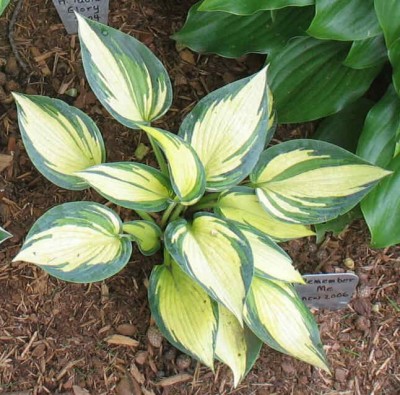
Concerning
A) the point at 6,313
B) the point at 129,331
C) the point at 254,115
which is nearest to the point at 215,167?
the point at 254,115

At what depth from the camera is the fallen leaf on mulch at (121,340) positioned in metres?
1.22

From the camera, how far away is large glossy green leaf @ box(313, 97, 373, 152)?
1.32 meters

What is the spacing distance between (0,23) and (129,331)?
709mm

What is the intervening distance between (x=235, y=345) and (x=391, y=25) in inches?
25.1

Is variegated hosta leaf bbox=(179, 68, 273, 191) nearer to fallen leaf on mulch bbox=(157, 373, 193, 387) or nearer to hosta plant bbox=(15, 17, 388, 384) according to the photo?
hosta plant bbox=(15, 17, 388, 384)

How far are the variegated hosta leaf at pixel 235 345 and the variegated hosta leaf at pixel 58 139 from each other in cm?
36

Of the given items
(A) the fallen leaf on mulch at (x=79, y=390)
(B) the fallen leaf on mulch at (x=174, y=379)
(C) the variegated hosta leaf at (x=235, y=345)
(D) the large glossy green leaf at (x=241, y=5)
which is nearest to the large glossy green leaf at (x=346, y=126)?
(D) the large glossy green leaf at (x=241, y=5)

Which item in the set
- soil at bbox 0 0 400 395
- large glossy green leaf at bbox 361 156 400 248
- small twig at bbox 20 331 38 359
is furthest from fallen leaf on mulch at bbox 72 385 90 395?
large glossy green leaf at bbox 361 156 400 248

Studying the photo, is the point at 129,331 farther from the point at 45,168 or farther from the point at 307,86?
the point at 307,86

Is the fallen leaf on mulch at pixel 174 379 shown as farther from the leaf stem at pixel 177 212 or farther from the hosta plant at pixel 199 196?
the leaf stem at pixel 177 212

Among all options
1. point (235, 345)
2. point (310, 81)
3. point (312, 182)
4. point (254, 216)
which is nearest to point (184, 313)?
point (235, 345)

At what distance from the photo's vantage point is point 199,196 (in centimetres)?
103

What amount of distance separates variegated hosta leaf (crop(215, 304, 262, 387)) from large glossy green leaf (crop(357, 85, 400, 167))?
41 centimetres

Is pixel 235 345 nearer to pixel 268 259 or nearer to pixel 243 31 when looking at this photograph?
pixel 268 259
